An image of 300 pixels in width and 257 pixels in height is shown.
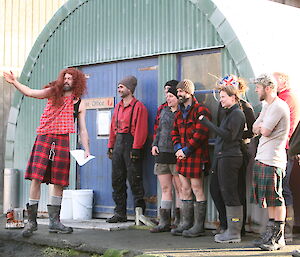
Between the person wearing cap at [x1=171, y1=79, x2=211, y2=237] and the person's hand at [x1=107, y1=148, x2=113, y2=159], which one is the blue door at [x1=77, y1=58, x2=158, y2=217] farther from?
the person wearing cap at [x1=171, y1=79, x2=211, y2=237]

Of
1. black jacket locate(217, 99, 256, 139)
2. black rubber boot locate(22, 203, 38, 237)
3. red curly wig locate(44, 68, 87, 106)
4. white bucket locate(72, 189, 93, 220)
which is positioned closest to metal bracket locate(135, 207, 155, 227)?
white bucket locate(72, 189, 93, 220)

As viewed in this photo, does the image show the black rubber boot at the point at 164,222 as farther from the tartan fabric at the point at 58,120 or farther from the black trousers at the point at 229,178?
the tartan fabric at the point at 58,120

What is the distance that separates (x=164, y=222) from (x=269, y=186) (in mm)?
1907

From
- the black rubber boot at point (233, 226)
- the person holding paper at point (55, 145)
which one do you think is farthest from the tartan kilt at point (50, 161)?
the black rubber boot at point (233, 226)

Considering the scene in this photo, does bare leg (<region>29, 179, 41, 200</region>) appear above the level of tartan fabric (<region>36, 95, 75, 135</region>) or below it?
below

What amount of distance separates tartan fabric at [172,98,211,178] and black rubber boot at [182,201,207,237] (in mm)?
367

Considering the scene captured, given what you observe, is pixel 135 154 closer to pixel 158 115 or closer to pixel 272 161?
pixel 158 115

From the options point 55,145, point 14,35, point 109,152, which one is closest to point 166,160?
point 109,152

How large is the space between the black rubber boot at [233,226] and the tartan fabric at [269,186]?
1.39 feet

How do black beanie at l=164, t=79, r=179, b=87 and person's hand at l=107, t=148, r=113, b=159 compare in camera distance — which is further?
person's hand at l=107, t=148, r=113, b=159

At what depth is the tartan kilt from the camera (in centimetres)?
769

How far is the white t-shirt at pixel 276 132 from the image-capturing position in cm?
657

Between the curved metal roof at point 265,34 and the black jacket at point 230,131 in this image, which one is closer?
the black jacket at point 230,131

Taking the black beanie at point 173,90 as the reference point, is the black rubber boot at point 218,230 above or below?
below
